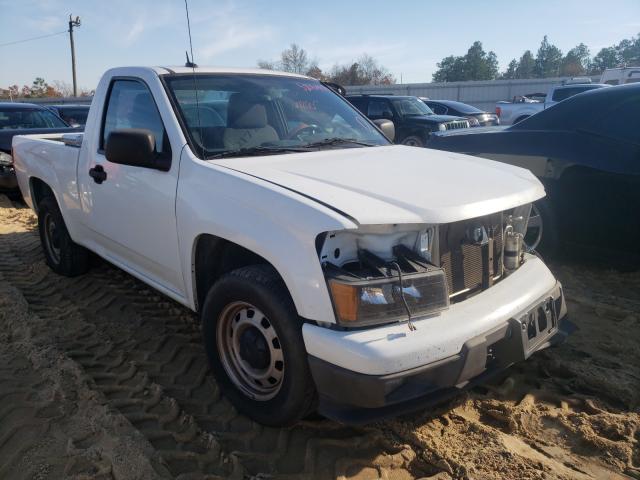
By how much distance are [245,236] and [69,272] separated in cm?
308

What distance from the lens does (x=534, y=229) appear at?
4.76 metres

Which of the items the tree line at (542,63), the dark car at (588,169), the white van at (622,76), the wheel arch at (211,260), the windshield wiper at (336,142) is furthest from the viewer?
the tree line at (542,63)

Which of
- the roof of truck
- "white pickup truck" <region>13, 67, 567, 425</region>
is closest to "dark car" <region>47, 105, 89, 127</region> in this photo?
"white pickup truck" <region>13, 67, 567, 425</region>

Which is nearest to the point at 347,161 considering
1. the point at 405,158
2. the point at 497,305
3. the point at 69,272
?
the point at 405,158

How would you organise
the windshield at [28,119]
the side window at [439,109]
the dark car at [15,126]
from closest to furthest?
the dark car at [15,126] → the windshield at [28,119] → the side window at [439,109]

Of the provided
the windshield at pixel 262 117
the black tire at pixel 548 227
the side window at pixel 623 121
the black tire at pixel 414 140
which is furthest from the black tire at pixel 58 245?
the black tire at pixel 414 140

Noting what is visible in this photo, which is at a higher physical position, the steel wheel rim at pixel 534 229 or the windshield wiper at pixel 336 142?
the windshield wiper at pixel 336 142

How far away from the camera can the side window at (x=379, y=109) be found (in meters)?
13.4

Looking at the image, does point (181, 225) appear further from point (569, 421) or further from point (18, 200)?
point (18, 200)

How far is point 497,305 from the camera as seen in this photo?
247 cm

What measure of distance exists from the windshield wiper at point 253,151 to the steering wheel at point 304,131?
0.19 m

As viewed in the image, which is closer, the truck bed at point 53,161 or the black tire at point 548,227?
the truck bed at point 53,161

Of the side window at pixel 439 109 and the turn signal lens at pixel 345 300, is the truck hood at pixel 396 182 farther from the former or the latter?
the side window at pixel 439 109

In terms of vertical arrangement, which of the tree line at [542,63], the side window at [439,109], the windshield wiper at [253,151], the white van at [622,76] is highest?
the tree line at [542,63]
